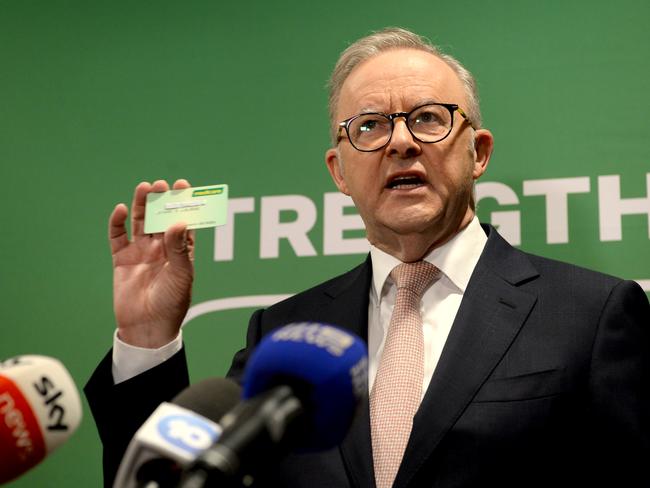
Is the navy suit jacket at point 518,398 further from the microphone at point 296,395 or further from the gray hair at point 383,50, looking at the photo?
the microphone at point 296,395

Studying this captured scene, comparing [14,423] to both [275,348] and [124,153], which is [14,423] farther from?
[124,153]

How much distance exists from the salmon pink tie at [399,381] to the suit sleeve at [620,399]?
13.0 inches

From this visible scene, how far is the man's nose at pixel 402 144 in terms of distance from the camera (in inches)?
82.1

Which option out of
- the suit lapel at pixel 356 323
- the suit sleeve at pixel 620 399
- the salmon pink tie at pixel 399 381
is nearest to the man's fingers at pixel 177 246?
the suit lapel at pixel 356 323

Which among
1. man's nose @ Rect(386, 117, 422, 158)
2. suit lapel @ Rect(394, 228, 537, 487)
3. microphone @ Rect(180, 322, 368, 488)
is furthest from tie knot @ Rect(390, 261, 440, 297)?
microphone @ Rect(180, 322, 368, 488)

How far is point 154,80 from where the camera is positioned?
2.85m

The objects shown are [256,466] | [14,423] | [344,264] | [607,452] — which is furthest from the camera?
[344,264]

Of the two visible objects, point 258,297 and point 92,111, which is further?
point 92,111

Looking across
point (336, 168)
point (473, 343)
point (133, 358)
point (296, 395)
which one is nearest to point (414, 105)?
point (336, 168)

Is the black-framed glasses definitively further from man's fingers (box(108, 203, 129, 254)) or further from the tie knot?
man's fingers (box(108, 203, 129, 254))

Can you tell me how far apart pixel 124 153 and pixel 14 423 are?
5.92 ft

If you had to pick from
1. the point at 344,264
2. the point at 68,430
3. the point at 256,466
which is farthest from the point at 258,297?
the point at 256,466

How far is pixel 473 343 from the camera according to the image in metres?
1.83

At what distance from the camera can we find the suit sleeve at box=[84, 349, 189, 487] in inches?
72.9
